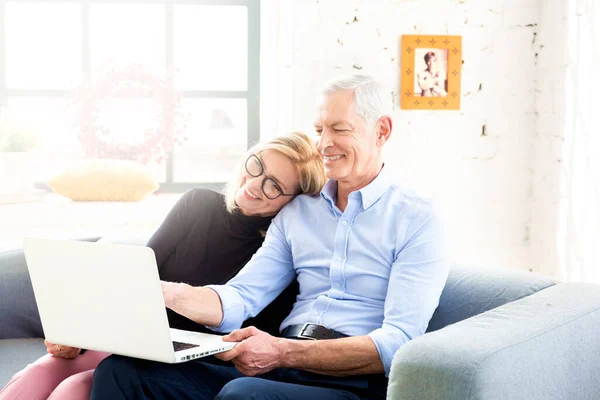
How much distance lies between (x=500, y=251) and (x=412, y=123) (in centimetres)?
69

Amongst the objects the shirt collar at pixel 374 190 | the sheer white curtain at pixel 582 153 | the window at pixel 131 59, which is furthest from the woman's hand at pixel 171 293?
the window at pixel 131 59

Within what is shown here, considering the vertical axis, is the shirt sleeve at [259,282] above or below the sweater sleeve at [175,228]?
below

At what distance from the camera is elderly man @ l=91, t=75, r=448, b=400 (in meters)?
1.78

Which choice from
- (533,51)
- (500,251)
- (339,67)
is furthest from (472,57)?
(500,251)

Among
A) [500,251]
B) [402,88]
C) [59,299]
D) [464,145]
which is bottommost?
[500,251]

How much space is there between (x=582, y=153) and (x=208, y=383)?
180cm

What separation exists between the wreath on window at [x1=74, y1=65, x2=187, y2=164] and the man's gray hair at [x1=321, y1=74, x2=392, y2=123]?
1.98 metres

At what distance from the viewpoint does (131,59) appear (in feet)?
12.8

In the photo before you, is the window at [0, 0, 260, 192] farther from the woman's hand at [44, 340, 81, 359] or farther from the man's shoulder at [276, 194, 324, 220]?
the woman's hand at [44, 340, 81, 359]

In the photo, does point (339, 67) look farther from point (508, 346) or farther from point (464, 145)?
point (508, 346)

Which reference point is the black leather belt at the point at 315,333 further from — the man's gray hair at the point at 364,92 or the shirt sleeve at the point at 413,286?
the man's gray hair at the point at 364,92

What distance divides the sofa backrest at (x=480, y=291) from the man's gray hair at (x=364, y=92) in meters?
0.48

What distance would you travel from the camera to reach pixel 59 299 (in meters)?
1.73

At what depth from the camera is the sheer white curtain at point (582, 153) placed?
2.90 meters
